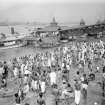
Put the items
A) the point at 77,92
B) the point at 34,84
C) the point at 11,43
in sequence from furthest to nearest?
the point at 11,43 → the point at 34,84 → the point at 77,92

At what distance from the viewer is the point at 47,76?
11.9 metres

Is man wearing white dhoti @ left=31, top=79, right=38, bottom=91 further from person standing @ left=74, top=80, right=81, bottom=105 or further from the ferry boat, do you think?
the ferry boat

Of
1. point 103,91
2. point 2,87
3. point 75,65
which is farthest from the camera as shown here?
point 75,65

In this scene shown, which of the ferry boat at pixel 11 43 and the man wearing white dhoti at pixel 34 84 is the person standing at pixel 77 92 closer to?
the man wearing white dhoti at pixel 34 84

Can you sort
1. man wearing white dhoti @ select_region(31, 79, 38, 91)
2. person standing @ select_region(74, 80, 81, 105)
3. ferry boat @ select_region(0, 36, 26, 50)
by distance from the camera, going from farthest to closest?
ferry boat @ select_region(0, 36, 26, 50), man wearing white dhoti @ select_region(31, 79, 38, 91), person standing @ select_region(74, 80, 81, 105)

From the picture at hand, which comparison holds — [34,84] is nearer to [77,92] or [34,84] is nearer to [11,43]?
[77,92]

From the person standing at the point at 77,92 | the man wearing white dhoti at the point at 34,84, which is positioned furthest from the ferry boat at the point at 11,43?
the person standing at the point at 77,92

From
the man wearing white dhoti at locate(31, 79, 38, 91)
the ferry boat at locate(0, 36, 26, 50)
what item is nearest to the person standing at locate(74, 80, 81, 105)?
the man wearing white dhoti at locate(31, 79, 38, 91)

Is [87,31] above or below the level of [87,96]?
above

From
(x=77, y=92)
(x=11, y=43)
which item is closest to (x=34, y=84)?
(x=77, y=92)

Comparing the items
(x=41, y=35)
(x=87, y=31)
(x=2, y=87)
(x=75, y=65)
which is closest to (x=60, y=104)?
(x=2, y=87)

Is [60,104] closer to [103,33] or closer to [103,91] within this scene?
→ [103,91]

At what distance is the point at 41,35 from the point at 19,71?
31.2 m

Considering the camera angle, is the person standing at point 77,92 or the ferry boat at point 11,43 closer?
the person standing at point 77,92
